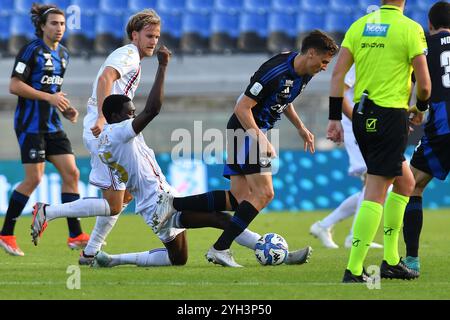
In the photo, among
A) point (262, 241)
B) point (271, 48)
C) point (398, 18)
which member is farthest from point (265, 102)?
point (271, 48)

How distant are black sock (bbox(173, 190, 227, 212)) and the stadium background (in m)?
7.72

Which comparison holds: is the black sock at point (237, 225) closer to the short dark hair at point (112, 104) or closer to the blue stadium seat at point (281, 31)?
the short dark hair at point (112, 104)

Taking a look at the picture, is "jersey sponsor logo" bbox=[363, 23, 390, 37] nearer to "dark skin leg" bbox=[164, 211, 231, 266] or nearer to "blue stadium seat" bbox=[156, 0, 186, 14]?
"dark skin leg" bbox=[164, 211, 231, 266]

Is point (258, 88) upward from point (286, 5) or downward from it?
downward

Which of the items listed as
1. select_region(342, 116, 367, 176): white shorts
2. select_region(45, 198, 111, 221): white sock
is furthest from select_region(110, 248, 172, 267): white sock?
select_region(342, 116, 367, 176): white shorts

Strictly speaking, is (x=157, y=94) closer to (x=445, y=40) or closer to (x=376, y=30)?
(x=376, y=30)

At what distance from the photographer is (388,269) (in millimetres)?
7035

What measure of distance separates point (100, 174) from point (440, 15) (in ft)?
10.1

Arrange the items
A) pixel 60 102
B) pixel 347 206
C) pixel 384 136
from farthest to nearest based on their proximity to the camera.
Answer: pixel 347 206 < pixel 60 102 < pixel 384 136

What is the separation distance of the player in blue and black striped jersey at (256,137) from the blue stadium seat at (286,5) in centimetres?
1234

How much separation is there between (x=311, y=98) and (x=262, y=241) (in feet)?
29.4

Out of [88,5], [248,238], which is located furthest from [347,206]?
[88,5]

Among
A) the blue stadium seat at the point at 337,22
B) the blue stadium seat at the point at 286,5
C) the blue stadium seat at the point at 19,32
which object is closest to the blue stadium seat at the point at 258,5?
the blue stadium seat at the point at 286,5

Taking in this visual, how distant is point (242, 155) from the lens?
26.0 ft
